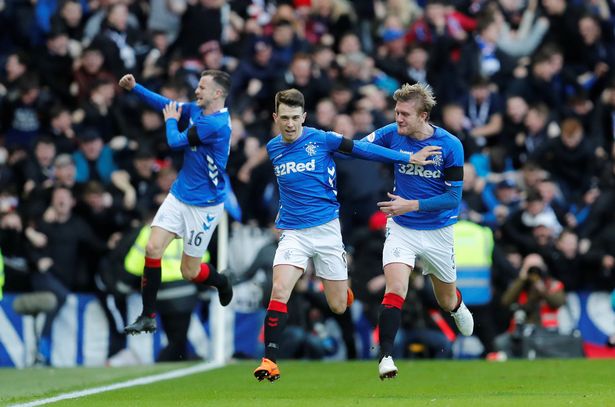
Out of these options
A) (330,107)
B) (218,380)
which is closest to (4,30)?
(330,107)

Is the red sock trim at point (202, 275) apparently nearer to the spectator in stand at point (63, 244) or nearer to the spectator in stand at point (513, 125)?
the spectator in stand at point (63, 244)

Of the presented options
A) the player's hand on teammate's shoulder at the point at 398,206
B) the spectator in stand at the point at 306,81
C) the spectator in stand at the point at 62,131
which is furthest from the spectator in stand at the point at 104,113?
the player's hand on teammate's shoulder at the point at 398,206

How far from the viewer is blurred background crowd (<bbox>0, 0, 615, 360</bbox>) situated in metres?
18.0

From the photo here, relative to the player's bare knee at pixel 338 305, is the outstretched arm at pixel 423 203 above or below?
above

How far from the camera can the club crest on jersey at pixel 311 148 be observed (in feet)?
40.5

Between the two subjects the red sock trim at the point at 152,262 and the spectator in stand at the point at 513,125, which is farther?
the spectator in stand at the point at 513,125

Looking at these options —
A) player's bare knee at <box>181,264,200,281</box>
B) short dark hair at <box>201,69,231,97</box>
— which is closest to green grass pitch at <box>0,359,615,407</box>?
player's bare knee at <box>181,264,200,281</box>

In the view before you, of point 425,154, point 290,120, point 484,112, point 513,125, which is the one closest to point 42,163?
point 484,112

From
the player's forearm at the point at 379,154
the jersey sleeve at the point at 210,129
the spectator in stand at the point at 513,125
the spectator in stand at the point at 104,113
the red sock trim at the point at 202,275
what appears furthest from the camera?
the spectator in stand at the point at 513,125

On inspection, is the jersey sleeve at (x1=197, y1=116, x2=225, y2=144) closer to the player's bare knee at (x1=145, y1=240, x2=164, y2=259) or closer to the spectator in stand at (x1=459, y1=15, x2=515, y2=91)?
the player's bare knee at (x1=145, y1=240, x2=164, y2=259)

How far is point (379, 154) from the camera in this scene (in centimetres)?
1193

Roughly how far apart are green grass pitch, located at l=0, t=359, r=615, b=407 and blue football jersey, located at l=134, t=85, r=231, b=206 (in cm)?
195

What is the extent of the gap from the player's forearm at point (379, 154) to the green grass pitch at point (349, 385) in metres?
2.08

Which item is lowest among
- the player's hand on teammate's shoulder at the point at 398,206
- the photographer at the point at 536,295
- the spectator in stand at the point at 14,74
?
the photographer at the point at 536,295
